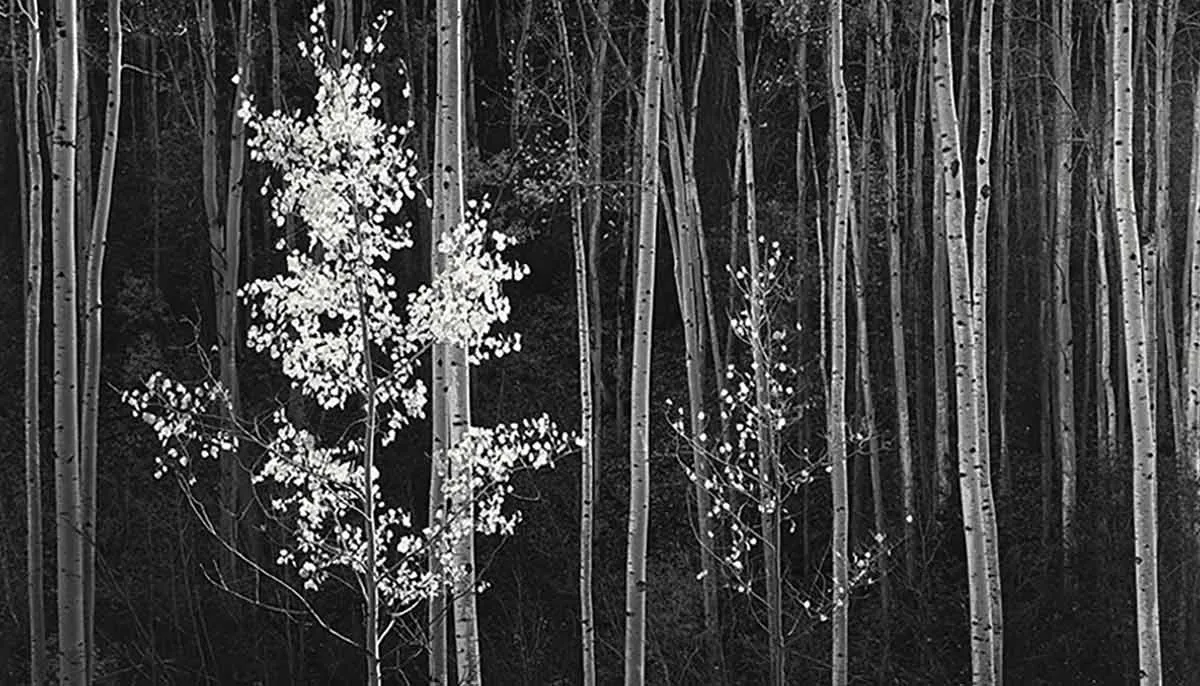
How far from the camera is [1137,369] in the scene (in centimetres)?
784

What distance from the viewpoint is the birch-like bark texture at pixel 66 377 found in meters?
6.84

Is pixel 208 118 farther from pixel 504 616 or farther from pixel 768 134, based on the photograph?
pixel 768 134

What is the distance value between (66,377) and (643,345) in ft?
12.1

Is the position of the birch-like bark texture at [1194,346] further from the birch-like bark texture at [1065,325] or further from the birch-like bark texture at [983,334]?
the birch-like bark texture at [983,334]

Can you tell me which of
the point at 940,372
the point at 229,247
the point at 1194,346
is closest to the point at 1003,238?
the point at 940,372

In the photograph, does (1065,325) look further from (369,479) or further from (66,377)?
(66,377)

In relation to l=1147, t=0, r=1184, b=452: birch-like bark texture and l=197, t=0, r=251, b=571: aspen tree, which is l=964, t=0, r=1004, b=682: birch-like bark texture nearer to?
l=1147, t=0, r=1184, b=452: birch-like bark texture

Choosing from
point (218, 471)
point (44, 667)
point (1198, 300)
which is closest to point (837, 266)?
point (1198, 300)

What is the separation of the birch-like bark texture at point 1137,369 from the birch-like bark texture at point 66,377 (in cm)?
587

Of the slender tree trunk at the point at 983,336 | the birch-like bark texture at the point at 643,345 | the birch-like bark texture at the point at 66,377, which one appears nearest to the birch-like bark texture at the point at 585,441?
the birch-like bark texture at the point at 643,345

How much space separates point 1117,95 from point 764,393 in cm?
435

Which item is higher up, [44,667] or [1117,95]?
[1117,95]

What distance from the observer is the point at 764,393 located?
37.0 ft

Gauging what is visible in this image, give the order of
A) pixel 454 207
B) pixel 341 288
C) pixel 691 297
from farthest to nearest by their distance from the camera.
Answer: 1. pixel 691 297
2. pixel 454 207
3. pixel 341 288
